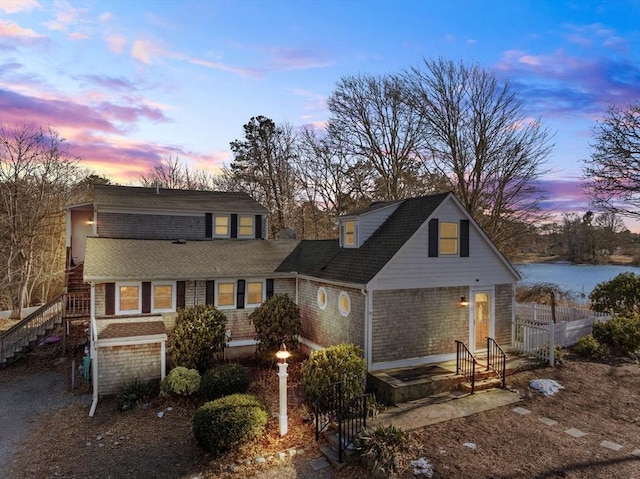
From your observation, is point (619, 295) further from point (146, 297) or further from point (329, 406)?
point (146, 297)

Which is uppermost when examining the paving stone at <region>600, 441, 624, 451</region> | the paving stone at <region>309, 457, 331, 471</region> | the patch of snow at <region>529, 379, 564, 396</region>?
the patch of snow at <region>529, 379, 564, 396</region>

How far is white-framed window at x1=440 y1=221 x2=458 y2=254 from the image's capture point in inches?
510

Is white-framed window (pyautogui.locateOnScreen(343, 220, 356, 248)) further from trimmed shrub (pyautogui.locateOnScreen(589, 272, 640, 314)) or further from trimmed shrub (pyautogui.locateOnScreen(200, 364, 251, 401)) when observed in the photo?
trimmed shrub (pyautogui.locateOnScreen(589, 272, 640, 314))

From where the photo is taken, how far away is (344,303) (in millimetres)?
13016

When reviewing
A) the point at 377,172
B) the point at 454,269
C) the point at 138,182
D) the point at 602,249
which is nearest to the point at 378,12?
the point at 454,269

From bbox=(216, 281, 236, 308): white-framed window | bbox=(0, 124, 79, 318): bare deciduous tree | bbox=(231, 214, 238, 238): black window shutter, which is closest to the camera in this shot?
bbox=(216, 281, 236, 308): white-framed window

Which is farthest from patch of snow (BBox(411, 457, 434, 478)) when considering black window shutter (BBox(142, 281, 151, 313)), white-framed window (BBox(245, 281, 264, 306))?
black window shutter (BBox(142, 281, 151, 313))

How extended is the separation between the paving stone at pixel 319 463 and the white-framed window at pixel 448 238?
7591mm

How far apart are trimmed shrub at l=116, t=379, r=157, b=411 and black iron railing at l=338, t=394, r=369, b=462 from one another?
249 inches

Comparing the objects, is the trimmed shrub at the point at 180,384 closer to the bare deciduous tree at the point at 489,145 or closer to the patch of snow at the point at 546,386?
the patch of snow at the point at 546,386

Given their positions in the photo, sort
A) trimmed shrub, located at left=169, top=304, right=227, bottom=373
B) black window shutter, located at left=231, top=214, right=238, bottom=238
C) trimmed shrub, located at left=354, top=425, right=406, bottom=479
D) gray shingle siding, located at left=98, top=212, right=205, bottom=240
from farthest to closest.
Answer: black window shutter, located at left=231, top=214, right=238, bottom=238 → gray shingle siding, located at left=98, top=212, right=205, bottom=240 → trimmed shrub, located at left=169, top=304, right=227, bottom=373 → trimmed shrub, located at left=354, top=425, right=406, bottom=479

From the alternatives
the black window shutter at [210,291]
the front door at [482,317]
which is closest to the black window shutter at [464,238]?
the front door at [482,317]

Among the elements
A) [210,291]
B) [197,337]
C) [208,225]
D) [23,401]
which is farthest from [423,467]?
[208,225]

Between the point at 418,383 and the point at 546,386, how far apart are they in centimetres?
401
